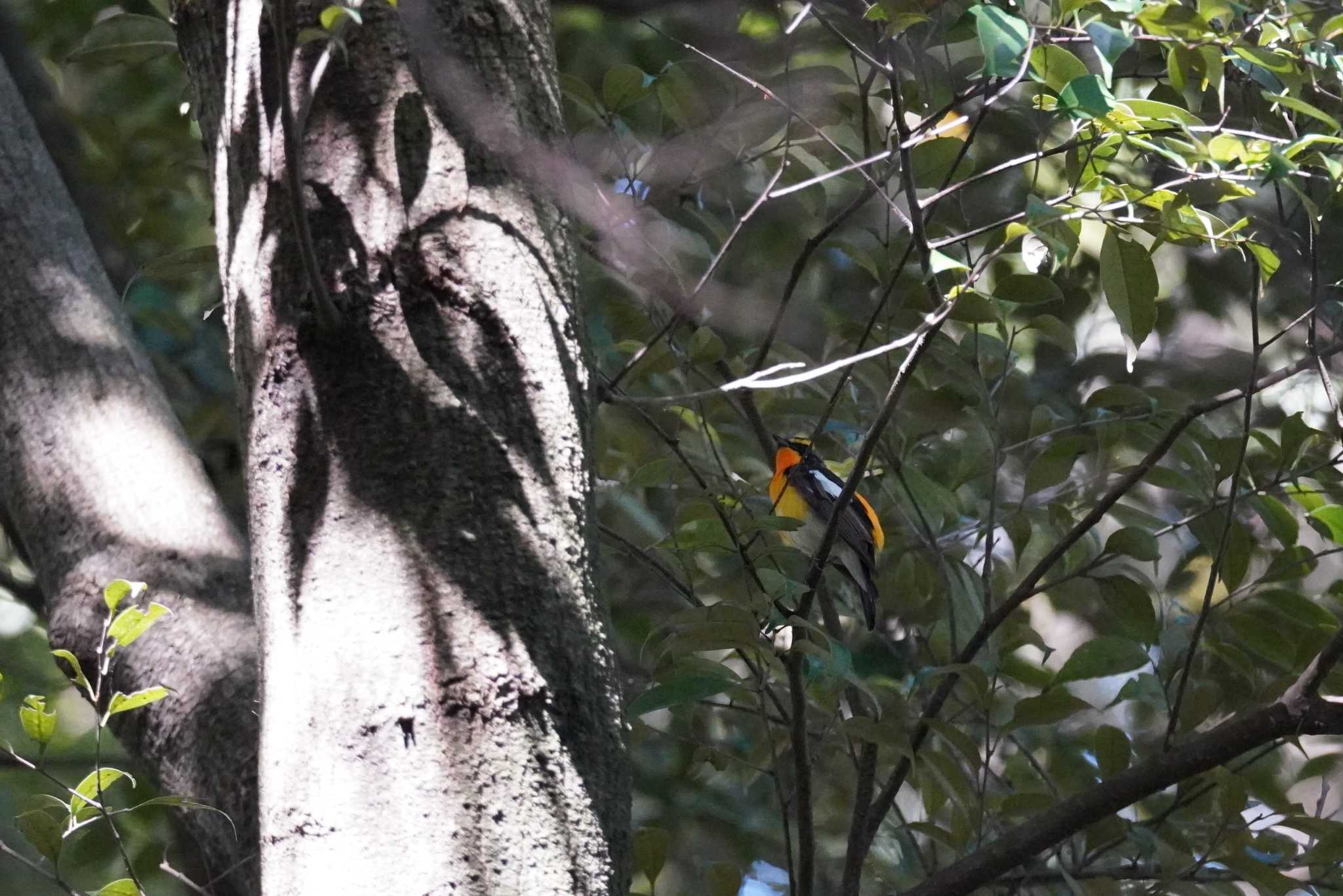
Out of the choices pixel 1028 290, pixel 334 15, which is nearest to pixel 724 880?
pixel 1028 290

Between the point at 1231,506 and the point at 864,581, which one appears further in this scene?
the point at 864,581

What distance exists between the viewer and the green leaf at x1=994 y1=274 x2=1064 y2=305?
77.0 inches

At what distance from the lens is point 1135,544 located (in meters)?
2.29

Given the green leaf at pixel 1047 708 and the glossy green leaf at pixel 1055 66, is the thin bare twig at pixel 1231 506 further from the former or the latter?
the glossy green leaf at pixel 1055 66

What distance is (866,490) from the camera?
10.6ft

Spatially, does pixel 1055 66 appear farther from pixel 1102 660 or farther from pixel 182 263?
pixel 182 263

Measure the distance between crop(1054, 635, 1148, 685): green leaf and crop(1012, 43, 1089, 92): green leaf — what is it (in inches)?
43.2

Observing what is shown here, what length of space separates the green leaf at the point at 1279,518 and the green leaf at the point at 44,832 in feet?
6.66

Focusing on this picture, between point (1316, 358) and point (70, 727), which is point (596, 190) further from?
point (70, 727)

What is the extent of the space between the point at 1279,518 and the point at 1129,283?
957mm

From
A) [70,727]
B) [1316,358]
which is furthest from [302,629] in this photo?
[70,727]

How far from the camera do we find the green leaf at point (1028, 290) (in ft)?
6.42

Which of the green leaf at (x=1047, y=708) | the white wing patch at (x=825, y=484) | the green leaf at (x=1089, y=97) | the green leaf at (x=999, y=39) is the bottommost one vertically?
the green leaf at (x=1047, y=708)

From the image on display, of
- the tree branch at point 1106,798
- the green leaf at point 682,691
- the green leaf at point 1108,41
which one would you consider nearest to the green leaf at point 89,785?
the green leaf at point 682,691
